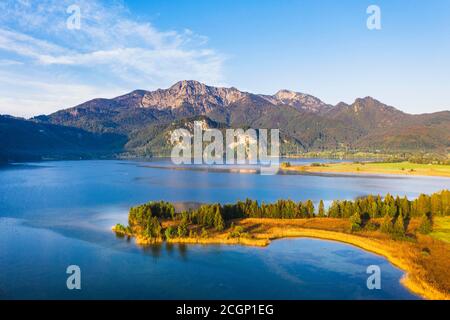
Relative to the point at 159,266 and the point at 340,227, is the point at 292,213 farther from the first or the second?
the point at 159,266

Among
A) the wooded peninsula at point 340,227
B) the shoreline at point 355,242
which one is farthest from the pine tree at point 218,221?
the shoreline at point 355,242

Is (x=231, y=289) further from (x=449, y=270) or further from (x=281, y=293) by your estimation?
(x=449, y=270)

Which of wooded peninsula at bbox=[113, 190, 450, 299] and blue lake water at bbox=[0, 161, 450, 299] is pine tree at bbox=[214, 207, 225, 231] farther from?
blue lake water at bbox=[0, 161, 450, 299]

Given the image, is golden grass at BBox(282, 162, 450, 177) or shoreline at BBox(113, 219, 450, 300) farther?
golden grass at BBox(282, 162, 450, 177)

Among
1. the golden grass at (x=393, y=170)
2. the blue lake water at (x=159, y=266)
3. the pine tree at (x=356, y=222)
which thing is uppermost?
the golden grass at (x=393, y=170)

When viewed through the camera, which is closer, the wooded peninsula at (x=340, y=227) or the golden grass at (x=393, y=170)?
the wooded peninsula at (x=340, y=227)

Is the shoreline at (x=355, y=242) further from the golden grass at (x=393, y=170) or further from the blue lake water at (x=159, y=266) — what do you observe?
the golden grass at (x=393, y=170)


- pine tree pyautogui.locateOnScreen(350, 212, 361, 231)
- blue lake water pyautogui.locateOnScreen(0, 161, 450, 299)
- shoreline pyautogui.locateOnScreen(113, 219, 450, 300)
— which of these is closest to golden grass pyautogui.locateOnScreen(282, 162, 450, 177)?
pine tree pyautogui.locateOnScreen(350, 212, 361, 231)

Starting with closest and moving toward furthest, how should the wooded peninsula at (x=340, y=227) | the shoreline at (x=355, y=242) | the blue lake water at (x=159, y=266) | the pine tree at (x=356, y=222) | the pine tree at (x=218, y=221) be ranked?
the blue lake water at (x=159, y=266)
the shoreline at (x=355, y=242)
the wooded peninsula at (x=340, y=227)
the pine tree at (x=218, y=221)
the pine tree at (x=356, y=222)
